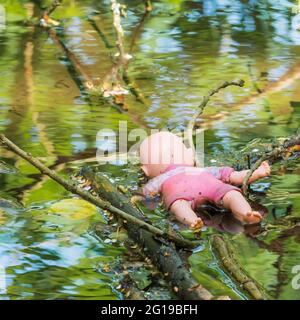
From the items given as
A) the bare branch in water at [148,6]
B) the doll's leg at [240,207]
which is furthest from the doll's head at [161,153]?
the bare branch in water at [148,6]

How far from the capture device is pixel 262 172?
12.2ft

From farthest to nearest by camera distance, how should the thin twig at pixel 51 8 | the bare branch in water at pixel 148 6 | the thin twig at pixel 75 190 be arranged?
the bare branch in water at pixel 148 6, the thin twig at pixel 51 8, the thin twig at pixel 75 190

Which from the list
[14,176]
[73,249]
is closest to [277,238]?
[73,249]

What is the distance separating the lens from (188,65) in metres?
5.91

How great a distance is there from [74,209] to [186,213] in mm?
514

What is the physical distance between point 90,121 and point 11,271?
1.79m

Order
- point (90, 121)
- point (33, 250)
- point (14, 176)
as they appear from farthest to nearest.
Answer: point (90, 121)
point (14, 176)
point (33, 250)

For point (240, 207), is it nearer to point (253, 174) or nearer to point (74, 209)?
point (253, 174)

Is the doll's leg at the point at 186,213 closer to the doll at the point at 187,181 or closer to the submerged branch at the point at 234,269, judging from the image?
the doll at the point at 187,181

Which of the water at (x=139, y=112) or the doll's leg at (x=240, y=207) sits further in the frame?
the doll's leg at (x=240, y=207)

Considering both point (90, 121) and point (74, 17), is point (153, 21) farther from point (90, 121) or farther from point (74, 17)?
point (90, 121)

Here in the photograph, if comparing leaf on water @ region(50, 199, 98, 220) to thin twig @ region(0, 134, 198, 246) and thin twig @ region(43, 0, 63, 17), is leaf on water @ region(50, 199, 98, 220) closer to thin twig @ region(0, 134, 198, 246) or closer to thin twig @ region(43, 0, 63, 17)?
thin twig @ region(0, 134, 198, 246)

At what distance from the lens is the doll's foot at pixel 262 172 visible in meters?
3.73

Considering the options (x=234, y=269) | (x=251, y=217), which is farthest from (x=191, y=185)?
(x=234, y=269)
